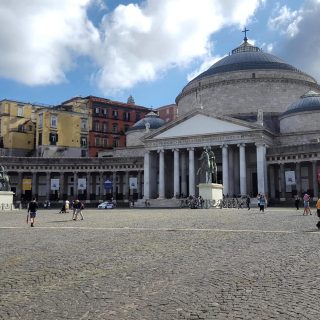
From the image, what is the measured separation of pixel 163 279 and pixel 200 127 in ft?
161

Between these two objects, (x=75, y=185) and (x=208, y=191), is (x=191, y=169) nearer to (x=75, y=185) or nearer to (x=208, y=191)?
(x=208, y=191)

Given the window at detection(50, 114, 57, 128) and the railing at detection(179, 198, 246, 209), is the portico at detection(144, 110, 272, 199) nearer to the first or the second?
the railing at detection(179, 198, 246, 209)

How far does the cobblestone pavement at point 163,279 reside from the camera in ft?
21.5

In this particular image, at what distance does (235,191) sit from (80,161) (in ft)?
83.5

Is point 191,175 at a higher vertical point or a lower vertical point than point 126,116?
lower

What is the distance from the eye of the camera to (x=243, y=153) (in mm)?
53719

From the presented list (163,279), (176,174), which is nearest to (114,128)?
(176,174)

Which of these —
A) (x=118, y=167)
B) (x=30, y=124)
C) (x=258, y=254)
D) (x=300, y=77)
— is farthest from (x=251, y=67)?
(x=258, y=254)

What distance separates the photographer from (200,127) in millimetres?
57062

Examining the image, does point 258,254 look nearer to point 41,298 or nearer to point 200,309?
point 200,309

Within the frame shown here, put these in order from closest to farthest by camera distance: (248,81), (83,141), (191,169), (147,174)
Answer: (191,169) → (147,174) → (248,81) → (83,141)

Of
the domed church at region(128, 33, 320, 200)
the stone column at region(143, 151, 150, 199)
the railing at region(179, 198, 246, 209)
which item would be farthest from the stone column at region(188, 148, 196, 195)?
the railing at region(179, 198, 246, 209)

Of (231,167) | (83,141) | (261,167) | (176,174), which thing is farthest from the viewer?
(83,141)

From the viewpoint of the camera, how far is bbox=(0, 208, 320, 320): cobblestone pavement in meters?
6.56
